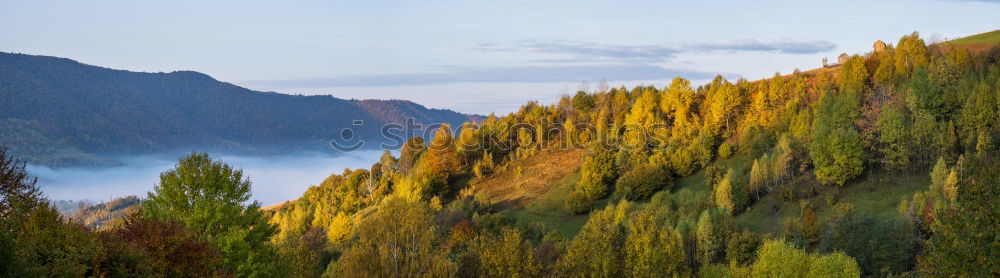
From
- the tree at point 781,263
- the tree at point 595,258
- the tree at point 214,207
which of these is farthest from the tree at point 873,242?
the tree at point 214,207

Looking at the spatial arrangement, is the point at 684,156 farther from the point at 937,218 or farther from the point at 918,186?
the point at 937,218

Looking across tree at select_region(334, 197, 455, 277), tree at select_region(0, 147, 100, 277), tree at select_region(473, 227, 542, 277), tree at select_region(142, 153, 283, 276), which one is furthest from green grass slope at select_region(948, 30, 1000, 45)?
tree at select_region(0, 147, 100, 277)

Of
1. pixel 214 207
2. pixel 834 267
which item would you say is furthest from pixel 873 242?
pixel 214 207

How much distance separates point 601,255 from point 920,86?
195 feet

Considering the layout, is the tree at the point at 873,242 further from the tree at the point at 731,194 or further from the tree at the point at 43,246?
the tree at the point at 43,246

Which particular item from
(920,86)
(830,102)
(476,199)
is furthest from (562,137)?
(920,86)

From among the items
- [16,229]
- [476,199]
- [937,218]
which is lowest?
[476,199]

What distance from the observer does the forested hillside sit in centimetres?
2891

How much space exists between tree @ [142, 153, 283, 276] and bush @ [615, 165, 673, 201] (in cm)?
6426

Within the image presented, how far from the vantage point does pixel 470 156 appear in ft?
424

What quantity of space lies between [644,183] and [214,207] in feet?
224

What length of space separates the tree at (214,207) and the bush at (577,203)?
201ft

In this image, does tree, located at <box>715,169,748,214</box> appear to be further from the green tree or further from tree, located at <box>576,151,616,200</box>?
tree, located at <box>576,151,616,200</box>

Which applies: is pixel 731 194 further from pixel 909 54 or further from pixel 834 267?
pixel 909 54
